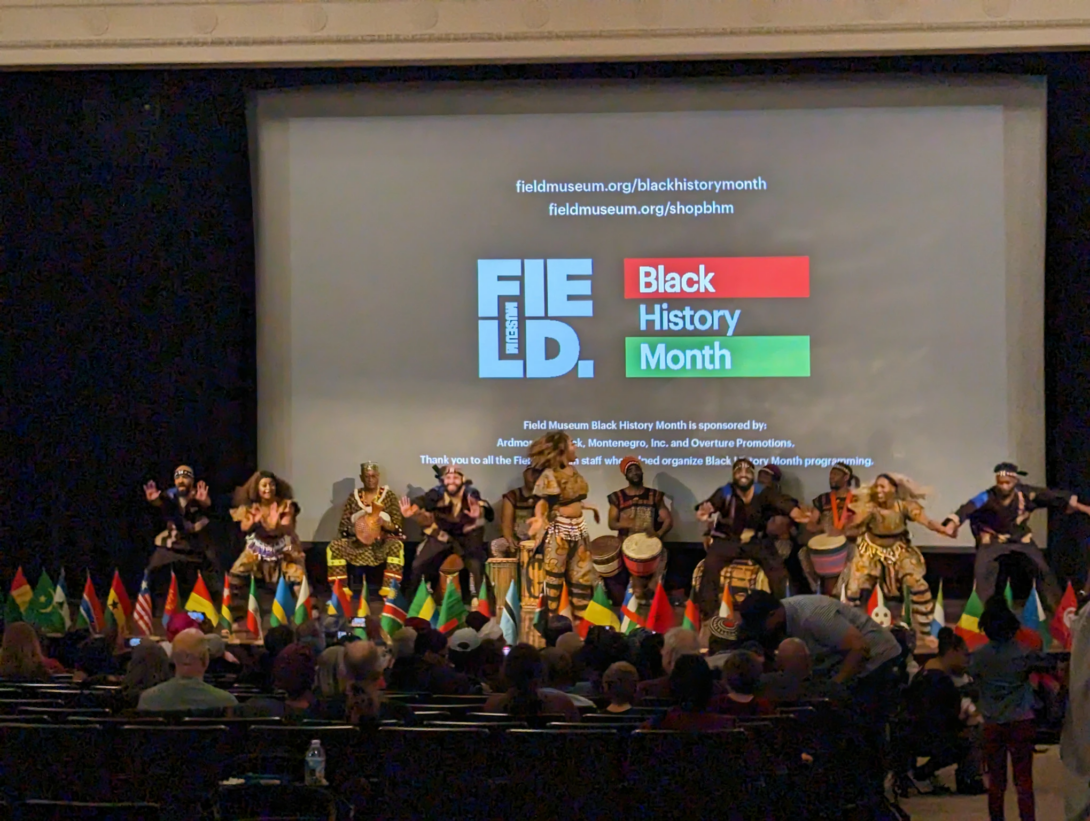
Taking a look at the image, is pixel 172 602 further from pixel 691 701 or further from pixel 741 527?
pixel 691 701

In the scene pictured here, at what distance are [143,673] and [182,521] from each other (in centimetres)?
327

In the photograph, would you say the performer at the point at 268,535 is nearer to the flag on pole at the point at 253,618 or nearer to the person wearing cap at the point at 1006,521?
the flag on pole at the point at 253,618

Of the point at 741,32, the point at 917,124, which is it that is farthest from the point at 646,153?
the point at 917,124

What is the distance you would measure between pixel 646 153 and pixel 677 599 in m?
3.08

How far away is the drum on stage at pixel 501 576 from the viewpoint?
7.08 meters

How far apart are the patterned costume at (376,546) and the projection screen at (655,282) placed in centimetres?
45

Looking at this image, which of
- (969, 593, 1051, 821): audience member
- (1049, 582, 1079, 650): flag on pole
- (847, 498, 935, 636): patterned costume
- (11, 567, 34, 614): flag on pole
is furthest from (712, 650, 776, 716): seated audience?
(11, 567, 34, 614): flag on pole

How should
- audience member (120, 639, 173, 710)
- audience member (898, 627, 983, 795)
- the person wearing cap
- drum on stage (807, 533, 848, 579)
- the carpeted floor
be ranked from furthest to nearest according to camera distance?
1. drum on stage (807, 533, 848, 579)
2. the person wearing cap
3. audience member (120, 639, 173, 710)
4. the carpeted floor
5. audience member (898, 627, 983, 795)

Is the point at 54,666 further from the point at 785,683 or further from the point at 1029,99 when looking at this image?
the point at 1029,99

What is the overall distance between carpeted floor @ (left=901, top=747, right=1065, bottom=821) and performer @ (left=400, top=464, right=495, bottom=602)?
3564 mm

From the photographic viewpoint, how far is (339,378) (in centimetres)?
779

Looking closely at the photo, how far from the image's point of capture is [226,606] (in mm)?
6984

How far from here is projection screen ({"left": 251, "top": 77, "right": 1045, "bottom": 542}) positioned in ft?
24.1

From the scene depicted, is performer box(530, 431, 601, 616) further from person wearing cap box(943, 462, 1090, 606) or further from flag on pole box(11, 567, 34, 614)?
flag on pole box(11, 567, 34, 614)
